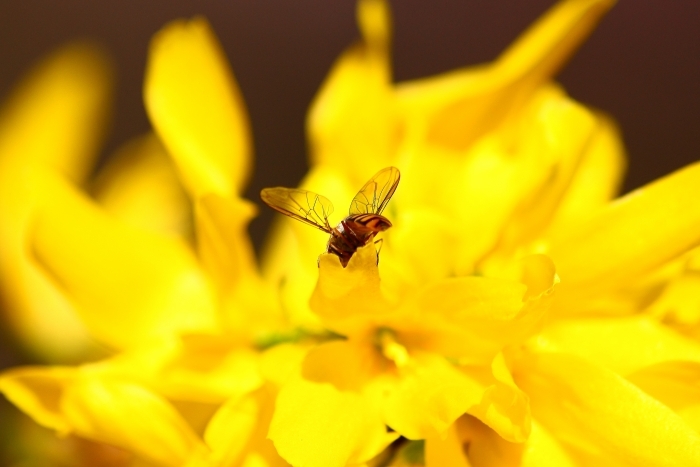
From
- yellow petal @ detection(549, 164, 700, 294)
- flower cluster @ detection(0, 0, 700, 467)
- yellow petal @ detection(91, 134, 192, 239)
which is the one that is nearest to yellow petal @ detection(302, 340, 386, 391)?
flower cluster @ detection(0, 0, 700, 467)

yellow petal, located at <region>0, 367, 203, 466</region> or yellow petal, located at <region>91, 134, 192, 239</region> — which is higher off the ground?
yellow petal, located at <region>91, 134, 192, 239</region>

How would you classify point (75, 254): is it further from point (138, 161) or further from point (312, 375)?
point (138, 161)

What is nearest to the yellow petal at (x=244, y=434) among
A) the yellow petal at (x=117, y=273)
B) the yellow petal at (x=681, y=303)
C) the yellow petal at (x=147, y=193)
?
the yellow petal at (x=117, y=273)

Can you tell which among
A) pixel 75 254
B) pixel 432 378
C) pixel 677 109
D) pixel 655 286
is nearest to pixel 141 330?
pixel 75 254

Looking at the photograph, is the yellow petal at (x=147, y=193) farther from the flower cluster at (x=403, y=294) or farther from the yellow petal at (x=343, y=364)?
the yellow petal at (x=343, y=364)

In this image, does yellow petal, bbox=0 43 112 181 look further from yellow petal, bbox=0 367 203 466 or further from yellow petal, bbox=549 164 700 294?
yellow petal, bbox=549 164 700 294
